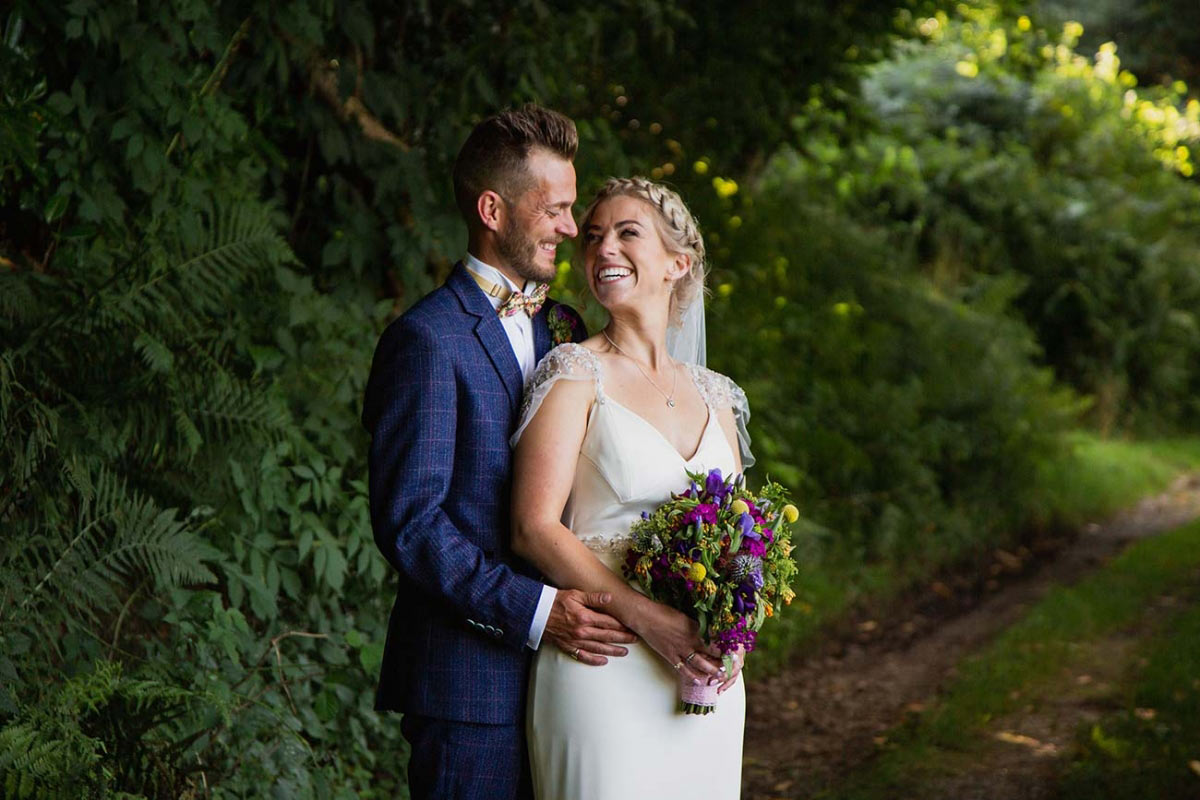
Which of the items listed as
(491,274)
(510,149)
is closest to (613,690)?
(491,274)

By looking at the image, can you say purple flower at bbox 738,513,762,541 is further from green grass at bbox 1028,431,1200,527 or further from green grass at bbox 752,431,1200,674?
→ green grass at bbox 1028,431,1200,527

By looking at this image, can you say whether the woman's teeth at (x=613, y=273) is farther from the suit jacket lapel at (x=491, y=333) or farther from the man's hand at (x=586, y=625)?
the man's hand at (x=586, y=625)

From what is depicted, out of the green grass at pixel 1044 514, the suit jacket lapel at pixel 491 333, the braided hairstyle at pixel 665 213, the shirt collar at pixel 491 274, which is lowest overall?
the suit jacket lapel at pixel 491 333

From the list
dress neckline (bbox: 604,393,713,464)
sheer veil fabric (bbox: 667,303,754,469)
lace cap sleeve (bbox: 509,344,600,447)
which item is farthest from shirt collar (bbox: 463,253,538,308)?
sheer veil fabric (bbox: 667,303,754,469)

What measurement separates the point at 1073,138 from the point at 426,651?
1635cm

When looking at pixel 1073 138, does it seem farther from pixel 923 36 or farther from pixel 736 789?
pixel 736 789

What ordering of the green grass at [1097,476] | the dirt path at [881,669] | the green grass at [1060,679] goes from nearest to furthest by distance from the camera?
1. the green grass at [1060,679]
2. the dirt path at [881,669]
3. the green grass at [1097,476]

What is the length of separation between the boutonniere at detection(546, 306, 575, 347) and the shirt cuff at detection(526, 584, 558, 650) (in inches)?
24.7

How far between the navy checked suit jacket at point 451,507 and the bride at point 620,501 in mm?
69

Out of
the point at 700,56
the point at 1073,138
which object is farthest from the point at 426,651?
the point at 1073,138

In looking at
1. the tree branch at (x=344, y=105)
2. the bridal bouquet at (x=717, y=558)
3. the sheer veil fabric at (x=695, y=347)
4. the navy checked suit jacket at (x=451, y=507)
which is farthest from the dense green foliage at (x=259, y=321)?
the bridal bouquet at (x=717, y=558)

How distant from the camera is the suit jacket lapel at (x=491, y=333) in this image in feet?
8.90

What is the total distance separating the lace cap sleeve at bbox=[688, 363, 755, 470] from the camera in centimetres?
296

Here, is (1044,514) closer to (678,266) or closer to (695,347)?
(695,347)
